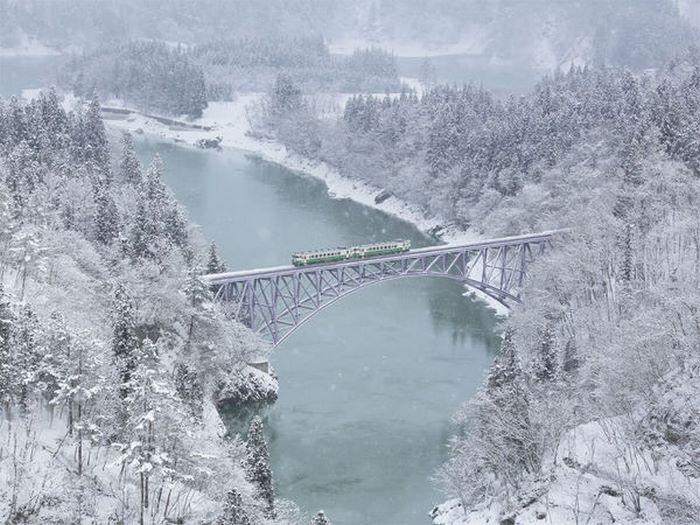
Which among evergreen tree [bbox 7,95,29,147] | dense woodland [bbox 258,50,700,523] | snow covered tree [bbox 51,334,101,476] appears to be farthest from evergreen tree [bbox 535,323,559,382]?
evergreen tree [bbox 7,95,29,147]

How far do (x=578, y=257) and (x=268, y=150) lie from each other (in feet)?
299

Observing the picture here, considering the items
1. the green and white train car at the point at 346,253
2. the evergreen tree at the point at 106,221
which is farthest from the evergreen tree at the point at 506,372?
the evergreen tree at the point at 106,221

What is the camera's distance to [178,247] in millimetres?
67312

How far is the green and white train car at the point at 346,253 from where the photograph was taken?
201 feet

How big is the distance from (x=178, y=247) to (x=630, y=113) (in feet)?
174

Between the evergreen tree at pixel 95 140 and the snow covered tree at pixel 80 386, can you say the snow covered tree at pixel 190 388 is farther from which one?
the evergreen tree at pixel 95 140

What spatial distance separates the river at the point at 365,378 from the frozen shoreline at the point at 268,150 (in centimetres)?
333

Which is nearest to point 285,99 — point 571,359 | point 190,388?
point 190,388

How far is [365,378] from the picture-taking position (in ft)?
209

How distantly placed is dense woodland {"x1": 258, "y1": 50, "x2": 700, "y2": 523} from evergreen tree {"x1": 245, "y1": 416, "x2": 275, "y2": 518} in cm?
1058

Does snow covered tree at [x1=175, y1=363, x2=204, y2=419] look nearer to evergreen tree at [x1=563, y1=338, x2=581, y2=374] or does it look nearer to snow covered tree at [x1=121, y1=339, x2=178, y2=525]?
snow covered tree at [x1=121, y1=339, x2=178, y2=525]

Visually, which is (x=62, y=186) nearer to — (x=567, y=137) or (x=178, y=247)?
(x=178, y=247)

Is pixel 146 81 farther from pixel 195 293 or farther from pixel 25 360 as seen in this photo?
pixel 25 360

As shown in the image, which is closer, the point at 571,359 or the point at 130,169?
the point at 571,359
